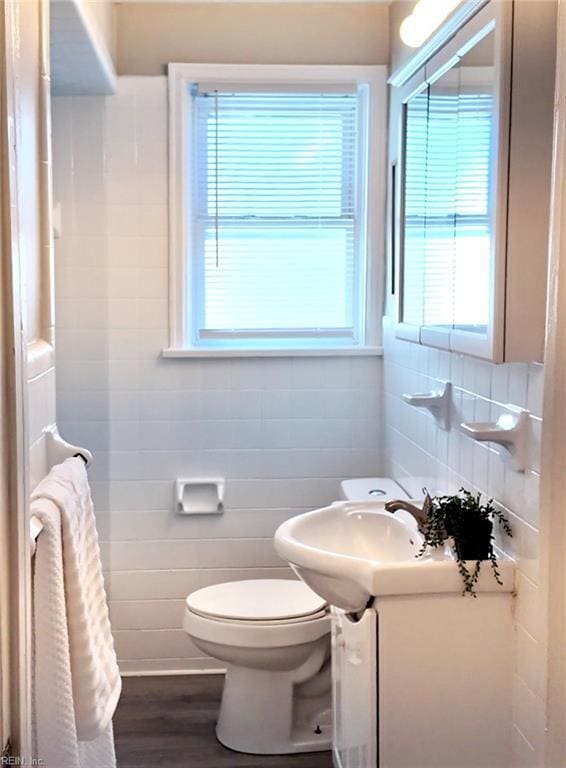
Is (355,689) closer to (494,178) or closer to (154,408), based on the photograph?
(494,178)

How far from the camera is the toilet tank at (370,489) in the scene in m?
2.80

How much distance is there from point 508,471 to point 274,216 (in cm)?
166

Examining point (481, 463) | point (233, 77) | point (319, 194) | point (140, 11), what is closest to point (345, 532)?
point (481, 463)

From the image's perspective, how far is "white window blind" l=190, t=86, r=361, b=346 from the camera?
10.3ft

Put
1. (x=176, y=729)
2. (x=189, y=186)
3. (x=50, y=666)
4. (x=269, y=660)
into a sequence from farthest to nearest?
(x=189, y=186)
(x=176, y=729)
(x=269, y=660)
(x=50, y=666)

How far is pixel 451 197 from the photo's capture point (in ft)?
6.38

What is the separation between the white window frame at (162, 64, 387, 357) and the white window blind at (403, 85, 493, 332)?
29.0 inches

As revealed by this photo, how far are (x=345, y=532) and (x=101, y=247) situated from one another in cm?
141

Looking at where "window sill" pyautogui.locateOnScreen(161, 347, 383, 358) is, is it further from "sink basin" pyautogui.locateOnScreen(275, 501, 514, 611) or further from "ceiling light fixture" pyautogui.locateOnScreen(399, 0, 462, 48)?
"ceiling light fixture" pyautogui.locateOnScreen(399, 0, 462, 48)

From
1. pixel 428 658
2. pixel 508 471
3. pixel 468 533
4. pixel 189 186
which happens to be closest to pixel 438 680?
pixel 428 658

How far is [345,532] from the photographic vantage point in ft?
7.91

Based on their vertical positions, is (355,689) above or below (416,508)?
below

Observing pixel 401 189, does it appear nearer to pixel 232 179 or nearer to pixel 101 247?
pixel 232 179

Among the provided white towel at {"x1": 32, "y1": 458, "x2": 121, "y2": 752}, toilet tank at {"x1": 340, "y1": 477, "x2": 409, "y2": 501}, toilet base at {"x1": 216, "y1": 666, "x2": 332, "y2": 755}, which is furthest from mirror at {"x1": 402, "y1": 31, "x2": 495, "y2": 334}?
toilet base at {"x1": 216, "y1": 666, "x2": 332, "y2": 755}
